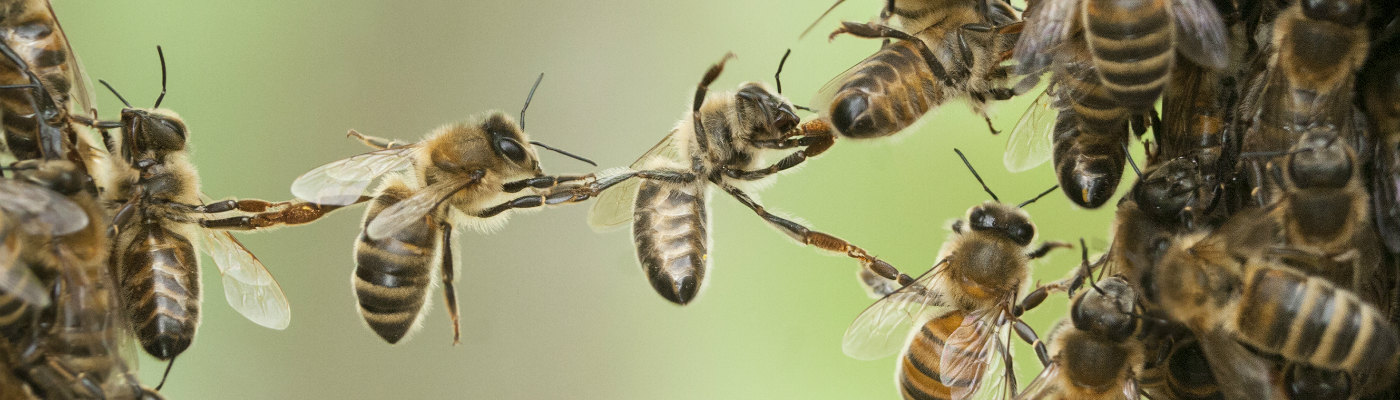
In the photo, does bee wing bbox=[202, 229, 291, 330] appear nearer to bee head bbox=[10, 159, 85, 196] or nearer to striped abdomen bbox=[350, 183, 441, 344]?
striped abdomen bbox=[350, 183, 441, 344]

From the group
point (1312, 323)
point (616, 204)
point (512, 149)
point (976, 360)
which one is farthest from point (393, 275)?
point (1312, 323)

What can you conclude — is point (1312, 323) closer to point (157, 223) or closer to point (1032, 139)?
point (1032, 139)

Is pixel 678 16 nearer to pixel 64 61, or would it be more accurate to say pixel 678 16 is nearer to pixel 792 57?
pixel 792 57

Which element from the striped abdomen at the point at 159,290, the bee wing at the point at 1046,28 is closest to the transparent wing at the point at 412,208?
the striped abdomen at the point at 159,290

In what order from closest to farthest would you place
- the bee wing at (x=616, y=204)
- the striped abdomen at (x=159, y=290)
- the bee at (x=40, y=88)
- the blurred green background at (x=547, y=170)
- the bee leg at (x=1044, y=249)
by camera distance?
the bee at (x=40, y=88)
the striped abdomen at (x=159, y=290)
the bee leg at (x=1044, y=249)
the bee wing at (x=616, y=204)
the blurred green background at (x=547, y=170)

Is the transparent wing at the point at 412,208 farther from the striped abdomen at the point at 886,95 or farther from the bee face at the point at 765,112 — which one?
the striped abdomen at the point at 886,95

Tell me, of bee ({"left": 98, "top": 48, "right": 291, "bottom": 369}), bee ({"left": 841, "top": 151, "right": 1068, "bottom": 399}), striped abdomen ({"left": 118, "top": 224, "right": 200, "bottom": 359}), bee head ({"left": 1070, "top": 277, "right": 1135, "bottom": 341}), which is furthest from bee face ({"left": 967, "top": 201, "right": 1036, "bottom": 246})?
striped abdomen ({"left": 118, "top": 224, "right": 200, "bottom": 359})
